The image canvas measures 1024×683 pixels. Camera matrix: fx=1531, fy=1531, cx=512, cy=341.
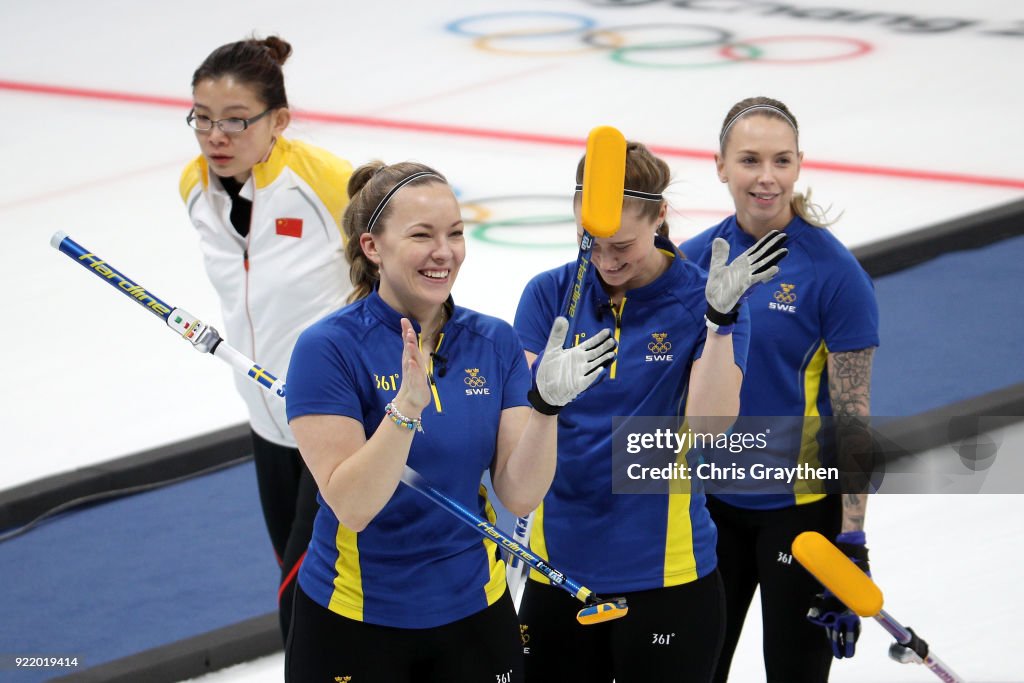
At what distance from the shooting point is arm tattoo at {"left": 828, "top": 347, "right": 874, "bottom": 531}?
3312 millimetres

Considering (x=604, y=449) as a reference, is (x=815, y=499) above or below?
below

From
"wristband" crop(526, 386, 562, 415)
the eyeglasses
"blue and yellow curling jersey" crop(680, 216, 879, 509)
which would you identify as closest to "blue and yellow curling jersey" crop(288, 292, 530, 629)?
"wristband" crop(526, 386, 562, 415)

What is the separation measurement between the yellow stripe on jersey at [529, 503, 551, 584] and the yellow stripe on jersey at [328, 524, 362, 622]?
1.67 ft

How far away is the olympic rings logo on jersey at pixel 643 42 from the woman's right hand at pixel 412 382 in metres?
8.50

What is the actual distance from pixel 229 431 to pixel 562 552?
9.06 ft

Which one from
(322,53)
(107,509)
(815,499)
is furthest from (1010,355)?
(322,53)

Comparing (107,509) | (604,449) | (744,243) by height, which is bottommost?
(107,509)

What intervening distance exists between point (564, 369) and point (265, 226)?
1399 mm

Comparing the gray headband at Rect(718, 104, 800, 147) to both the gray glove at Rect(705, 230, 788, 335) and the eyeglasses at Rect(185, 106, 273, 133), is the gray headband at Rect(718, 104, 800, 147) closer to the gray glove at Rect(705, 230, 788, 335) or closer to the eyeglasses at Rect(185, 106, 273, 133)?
the gray glove at Rect(705, 230, 788, 335)

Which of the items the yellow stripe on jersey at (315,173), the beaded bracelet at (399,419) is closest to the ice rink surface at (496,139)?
the yellow stripe on jersey at (315,173)

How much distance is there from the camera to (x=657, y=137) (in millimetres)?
8977

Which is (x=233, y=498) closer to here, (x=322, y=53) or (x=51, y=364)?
(x=51, y=364)

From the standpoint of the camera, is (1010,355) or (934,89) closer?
(1010,355)

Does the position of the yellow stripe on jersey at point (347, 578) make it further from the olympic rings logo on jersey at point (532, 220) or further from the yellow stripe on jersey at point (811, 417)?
the olympic rings logo on jersey at point (532, 220)
